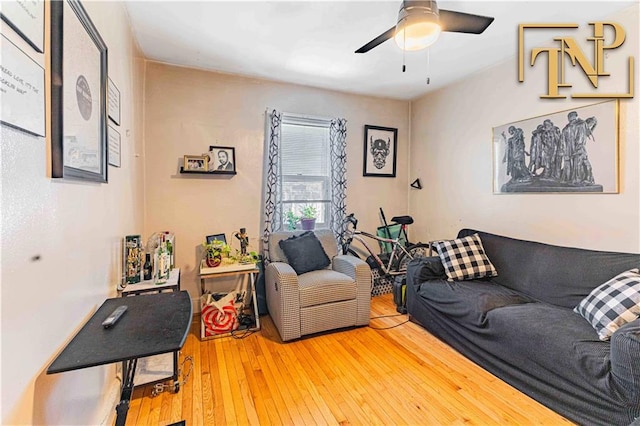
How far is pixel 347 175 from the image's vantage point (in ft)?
12.6

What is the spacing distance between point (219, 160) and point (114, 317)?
2.14m

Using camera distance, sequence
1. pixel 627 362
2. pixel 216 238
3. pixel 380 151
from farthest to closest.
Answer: pixel 380 151 → pixel 216 238 → pixel 627 362

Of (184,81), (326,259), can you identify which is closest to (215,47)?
(184,81)

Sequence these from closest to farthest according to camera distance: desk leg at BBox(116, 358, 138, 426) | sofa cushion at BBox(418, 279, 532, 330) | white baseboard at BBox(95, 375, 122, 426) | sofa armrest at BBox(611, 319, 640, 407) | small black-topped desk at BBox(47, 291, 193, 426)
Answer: small black-topped desk at BBox(47, 291, 193, 426)
desk leg at BBox(116, 358, 138, 426)
sofa armrest at BBox(611, 319, 640, 407)
white baseboard at BBox(95, 375, 122, 426)
sofa cushion at BBox(418, 279, 532, 330)

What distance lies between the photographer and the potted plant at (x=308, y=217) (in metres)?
3.46

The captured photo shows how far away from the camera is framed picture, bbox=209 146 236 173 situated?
3.09 meters

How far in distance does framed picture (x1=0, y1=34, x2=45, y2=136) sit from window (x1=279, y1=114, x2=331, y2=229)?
2522 mm

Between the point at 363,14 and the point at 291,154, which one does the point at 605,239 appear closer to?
the point at 363,14

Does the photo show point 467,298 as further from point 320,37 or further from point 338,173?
point 320,37

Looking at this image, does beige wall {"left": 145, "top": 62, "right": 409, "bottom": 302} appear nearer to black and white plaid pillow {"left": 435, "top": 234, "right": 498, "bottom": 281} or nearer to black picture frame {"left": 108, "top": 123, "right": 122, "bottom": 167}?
black picture frame {"left": 108, "top": 123, "right": 122, "bottom": 167}

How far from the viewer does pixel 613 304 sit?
1693 mm

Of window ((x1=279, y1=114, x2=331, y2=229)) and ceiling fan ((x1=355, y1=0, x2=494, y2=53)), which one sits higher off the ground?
ceiling fan ((x1=355, y1=0, x2=494, y2=53))

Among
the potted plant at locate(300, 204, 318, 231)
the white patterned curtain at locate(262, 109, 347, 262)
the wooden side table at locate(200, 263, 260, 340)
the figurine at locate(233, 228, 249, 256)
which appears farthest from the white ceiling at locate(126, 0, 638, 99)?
the wooden side table at locate(200, 263, 260, 340)

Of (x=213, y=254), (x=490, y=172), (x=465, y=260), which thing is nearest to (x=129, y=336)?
(x=213, y=254)
